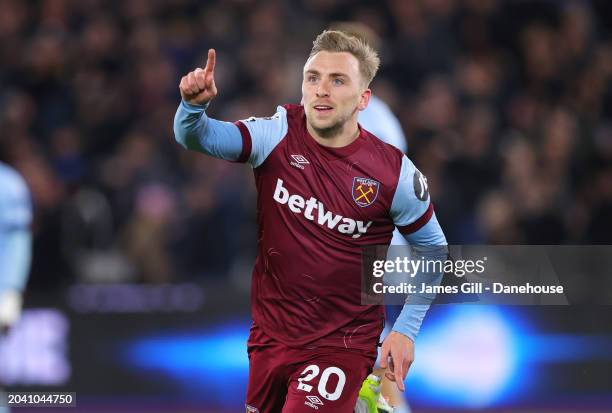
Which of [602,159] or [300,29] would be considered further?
Answer: [300,29]

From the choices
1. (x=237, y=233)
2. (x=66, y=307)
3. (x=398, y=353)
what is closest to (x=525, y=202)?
(x=237, y=233)

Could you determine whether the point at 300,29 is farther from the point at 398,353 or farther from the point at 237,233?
the point at 398,353

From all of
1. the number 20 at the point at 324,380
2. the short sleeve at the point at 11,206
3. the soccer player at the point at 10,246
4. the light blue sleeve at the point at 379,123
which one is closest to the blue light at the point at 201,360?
the soccer player at the point at 10,246

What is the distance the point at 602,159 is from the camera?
31.4ft

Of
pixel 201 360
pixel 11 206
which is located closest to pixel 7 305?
pixel 11 206

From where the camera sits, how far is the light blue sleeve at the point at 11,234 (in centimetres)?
694

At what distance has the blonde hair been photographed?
468cm

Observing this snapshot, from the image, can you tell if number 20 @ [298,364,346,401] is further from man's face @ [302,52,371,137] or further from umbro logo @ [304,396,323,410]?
man's face @ [302,52,371,137]

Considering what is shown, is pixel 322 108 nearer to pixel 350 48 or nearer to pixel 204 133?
pixel 350 48

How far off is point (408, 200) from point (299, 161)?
0.47 metres

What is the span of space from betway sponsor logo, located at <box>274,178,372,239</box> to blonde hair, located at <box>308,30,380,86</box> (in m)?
0.55

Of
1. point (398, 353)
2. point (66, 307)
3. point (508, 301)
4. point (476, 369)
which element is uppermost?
point (66, 307)

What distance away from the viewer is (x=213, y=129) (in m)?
4.48

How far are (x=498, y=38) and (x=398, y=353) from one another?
7.00m
